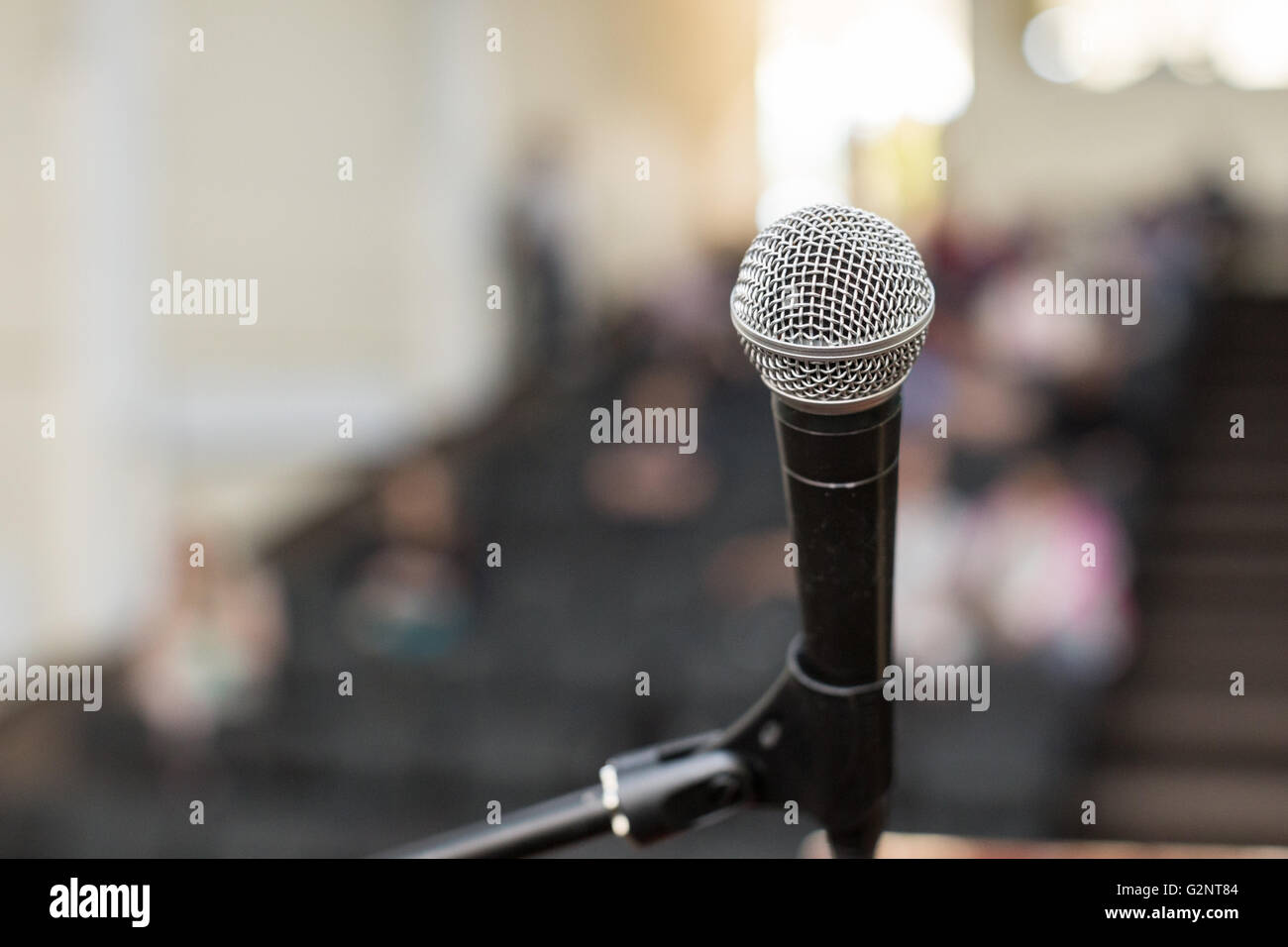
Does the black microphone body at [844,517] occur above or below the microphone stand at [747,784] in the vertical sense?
above

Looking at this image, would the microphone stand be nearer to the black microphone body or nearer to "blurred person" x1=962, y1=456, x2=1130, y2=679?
the black microphone body

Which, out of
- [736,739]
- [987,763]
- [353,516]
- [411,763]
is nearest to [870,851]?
[736,739]

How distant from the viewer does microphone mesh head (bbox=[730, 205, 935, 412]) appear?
0.54m

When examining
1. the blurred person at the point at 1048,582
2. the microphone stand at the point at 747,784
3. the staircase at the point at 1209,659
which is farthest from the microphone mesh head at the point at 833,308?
the staircase at the point at 1209,659

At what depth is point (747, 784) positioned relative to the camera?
2.28 feet

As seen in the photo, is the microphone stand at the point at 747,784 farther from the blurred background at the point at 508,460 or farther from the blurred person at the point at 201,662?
the blurred person at the point at 201,662

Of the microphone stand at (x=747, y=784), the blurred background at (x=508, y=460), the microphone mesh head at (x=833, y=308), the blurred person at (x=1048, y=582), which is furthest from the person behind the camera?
the blurred background at (x=508, y=460)

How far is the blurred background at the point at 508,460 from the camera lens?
3127 mm

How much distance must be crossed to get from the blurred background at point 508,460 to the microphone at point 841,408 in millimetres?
2303

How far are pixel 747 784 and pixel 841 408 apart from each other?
0.87 feet

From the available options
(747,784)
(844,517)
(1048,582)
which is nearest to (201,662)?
(1048,582)

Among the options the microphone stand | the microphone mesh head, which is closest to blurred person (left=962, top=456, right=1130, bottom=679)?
the microphone stand

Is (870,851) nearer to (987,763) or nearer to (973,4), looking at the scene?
(987,763)
